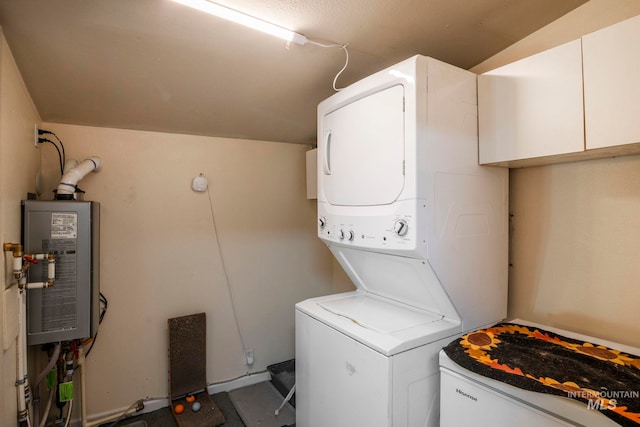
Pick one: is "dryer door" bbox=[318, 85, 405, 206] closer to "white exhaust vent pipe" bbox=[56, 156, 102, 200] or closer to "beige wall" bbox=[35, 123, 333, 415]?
"beige wall" bbox=[35, 123, 333, 415]

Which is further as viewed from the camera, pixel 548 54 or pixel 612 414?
pixel 548 54

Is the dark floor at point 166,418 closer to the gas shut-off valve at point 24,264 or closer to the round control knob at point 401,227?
the gas shut-off valve at point 24,264

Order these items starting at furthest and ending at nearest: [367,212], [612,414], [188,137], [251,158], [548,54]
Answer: [251,158], [188,137], [367,212], [548,54], [612,414]

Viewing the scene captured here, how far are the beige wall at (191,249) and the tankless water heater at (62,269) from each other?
51 cm

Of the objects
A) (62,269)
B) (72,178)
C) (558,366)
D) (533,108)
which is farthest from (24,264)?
(533,108)

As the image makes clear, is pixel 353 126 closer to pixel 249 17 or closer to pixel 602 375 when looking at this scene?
pixel 249 17

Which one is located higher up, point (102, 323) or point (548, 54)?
point (548, 54)

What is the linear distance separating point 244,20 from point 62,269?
1.76 m

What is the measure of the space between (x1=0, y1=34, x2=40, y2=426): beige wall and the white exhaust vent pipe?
19 centimetres

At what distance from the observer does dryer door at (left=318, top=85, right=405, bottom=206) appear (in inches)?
56.7

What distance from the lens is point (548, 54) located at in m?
1.35

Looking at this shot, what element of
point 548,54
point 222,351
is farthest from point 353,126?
point 222,351

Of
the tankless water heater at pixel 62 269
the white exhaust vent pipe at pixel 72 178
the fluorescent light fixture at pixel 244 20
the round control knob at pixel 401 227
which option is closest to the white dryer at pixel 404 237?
the round control knob at pixel 401 227

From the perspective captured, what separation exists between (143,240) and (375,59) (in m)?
2.19
